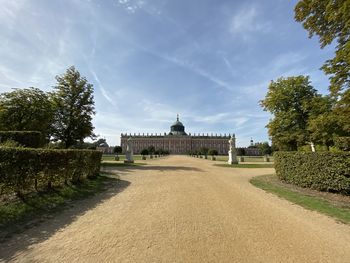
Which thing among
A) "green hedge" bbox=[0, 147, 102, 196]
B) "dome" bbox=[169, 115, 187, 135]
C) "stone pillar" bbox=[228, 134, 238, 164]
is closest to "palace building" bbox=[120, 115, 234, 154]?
"dome" bbox=[169, 115, 187, 135]

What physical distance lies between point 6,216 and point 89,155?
7182mm

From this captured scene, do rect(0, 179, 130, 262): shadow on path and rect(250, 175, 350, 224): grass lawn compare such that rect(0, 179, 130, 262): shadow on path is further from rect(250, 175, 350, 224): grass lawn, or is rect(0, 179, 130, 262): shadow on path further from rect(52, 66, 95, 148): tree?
rect(52, 66, 95, 148): tree

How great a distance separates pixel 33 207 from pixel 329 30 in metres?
11.7

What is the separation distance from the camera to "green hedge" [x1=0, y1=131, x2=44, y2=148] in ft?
52.6

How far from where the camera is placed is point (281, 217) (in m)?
6.14

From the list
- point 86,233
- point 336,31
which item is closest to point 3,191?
point 86,233

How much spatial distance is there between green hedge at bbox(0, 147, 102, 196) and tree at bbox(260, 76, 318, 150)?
18499 millimetres

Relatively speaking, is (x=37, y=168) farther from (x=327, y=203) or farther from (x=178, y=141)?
(x=178, y=141)

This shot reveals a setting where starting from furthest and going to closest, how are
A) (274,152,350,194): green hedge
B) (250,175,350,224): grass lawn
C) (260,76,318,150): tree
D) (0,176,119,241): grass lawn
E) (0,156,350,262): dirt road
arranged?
(260,76,318,150): tree → (274,152,350,194): green hedge → (250,175,350,224): grass lawn → (0,176,119,241): grass lawn → (0,156,350,262): dirt road

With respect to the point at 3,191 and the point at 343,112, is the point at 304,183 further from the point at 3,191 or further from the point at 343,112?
the point at 3,191

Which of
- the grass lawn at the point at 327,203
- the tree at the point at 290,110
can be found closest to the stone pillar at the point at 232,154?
the tree at the point at 290,110

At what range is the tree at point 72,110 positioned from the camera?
85.3 ft

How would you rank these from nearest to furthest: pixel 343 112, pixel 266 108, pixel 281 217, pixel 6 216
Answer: pixel 6 216 → pixel 281 217 → pixel 343 112 → pixel 266 108

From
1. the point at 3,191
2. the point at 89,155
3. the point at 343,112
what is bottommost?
the point at 3,191
